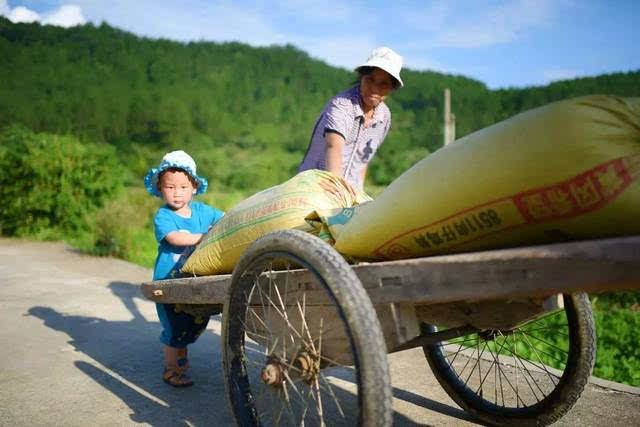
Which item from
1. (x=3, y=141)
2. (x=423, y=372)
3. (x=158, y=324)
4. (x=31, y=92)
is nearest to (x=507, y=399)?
(x=423, y=372)

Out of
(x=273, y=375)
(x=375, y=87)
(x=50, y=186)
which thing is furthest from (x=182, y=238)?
(x=50, y=186)

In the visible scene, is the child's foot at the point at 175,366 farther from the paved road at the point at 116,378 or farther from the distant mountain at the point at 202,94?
the distant mountain at the point at 202,94

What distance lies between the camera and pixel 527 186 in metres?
1.52

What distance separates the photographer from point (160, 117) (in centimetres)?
5512

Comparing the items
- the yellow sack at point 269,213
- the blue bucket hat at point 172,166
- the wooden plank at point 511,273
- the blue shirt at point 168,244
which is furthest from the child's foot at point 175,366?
the wooden plank at point 511,273

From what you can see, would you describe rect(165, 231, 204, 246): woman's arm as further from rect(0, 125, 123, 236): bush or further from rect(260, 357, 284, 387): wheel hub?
rect(0, 125, 123, 236): bush

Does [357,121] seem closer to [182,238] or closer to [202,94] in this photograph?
[182,238]

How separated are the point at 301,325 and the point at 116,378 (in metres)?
1.84

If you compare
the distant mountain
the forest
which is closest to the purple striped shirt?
the forest

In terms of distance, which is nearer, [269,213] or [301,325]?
[301,325]

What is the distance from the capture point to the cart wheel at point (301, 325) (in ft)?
5.24

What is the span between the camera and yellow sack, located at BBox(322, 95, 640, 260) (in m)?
1.45

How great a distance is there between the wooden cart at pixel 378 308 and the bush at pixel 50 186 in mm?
10424

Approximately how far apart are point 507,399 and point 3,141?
13745 mm
